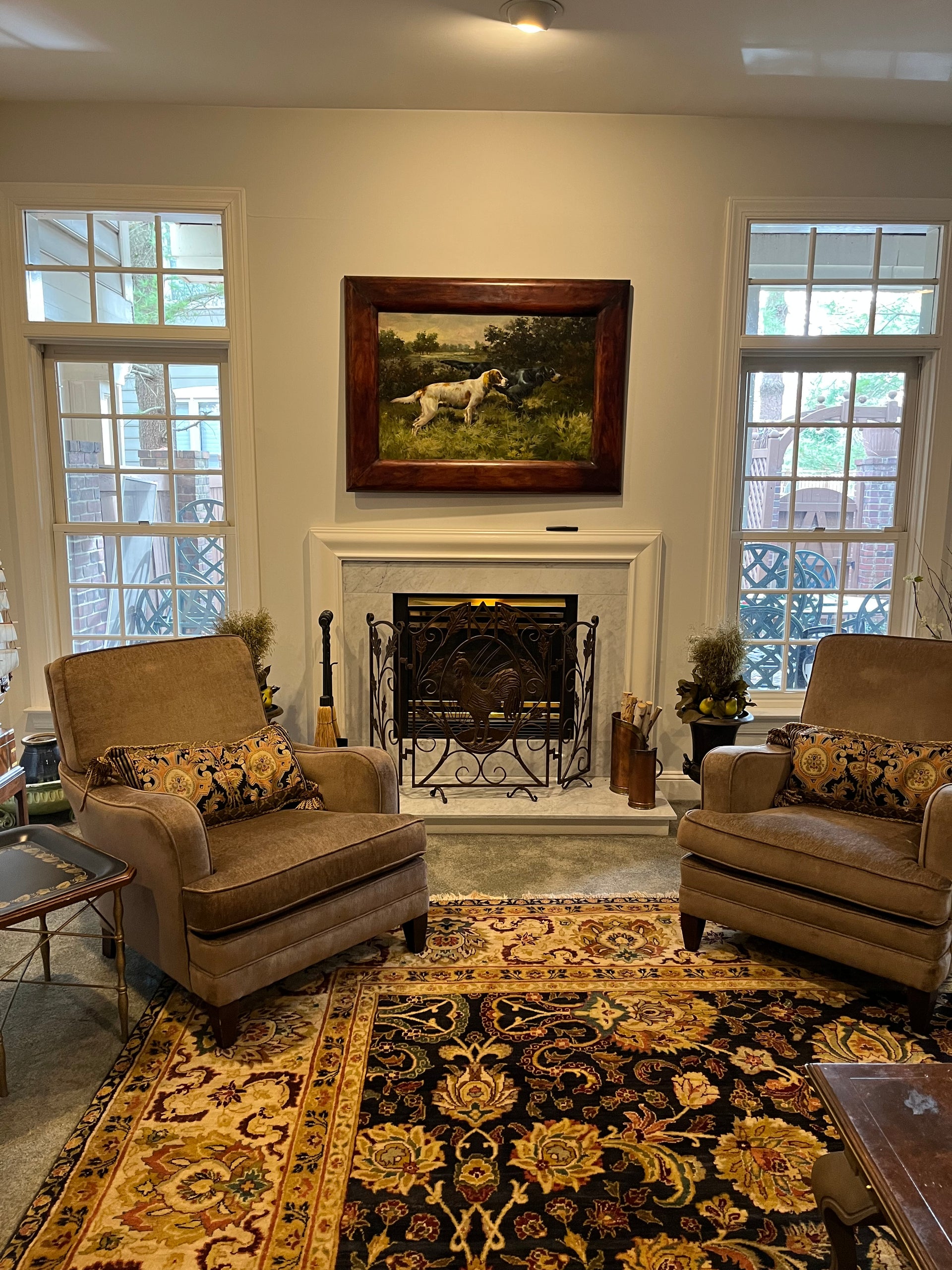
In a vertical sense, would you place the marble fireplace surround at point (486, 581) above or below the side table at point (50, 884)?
above

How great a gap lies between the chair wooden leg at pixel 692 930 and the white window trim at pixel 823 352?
167 cm

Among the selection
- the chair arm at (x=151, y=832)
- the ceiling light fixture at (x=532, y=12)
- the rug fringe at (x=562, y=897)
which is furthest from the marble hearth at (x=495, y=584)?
the ceiling light fixture at (x=532, y=12)

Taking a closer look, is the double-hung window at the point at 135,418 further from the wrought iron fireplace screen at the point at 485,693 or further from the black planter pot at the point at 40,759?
the wrought iron fireplace screen at the point at 485,693

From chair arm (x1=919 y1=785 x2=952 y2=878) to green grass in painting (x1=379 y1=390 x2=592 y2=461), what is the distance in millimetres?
2239

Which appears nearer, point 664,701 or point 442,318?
point 442,318

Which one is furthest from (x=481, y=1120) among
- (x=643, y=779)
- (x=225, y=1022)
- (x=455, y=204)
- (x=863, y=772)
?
(x=455, y=204)

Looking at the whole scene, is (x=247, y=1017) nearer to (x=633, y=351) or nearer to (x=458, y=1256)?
(x=458, y=1256)

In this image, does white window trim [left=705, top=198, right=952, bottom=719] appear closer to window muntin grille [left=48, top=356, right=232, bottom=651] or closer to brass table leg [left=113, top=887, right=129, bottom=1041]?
window muntin grille [left=48, top=356, right=232, bottom=651]

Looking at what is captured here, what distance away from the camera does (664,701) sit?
14.1 ft

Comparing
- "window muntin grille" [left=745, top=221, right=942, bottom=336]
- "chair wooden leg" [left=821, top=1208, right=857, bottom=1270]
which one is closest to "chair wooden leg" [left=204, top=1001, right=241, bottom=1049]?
"chair wooden leg" [left=821, top=1208, right=857, bottom=1270]

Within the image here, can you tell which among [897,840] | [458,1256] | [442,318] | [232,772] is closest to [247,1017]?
Answer: [232,772]

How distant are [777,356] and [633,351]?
708 mm

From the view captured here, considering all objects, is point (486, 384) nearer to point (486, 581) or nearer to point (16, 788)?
point (486, 581)

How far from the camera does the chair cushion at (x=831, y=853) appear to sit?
2.40 metres
